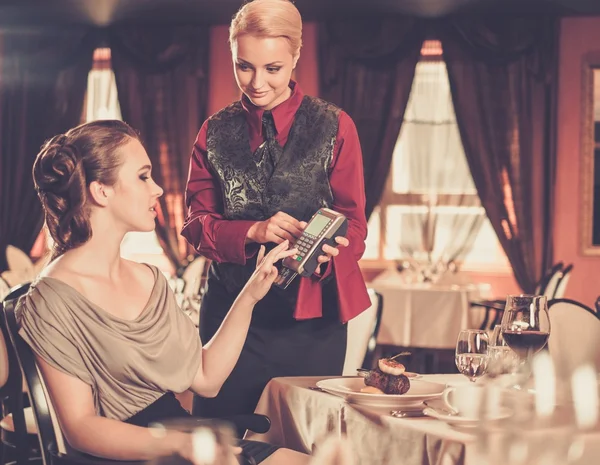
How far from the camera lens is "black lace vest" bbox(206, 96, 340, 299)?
2.12 m

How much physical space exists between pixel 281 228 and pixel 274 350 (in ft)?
0.96

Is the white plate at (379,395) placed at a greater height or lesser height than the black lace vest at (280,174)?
lesser

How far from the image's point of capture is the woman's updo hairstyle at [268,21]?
1966 mm

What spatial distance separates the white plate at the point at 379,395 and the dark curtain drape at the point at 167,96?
254 inches

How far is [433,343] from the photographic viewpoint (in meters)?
5.99

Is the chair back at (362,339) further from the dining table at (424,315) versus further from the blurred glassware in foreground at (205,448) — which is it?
the dining table at (424,315)

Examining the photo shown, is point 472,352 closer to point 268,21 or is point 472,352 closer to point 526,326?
point 526,326

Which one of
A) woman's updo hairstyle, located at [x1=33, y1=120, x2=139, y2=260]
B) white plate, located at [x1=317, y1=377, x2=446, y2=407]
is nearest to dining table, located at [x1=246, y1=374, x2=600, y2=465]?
white plate, located at [x1=317, y1=377, x2=446, y2=407]

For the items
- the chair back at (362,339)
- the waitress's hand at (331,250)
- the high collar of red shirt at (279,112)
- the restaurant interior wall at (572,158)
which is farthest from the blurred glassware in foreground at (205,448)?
the restaurant interior wall at (572,158)

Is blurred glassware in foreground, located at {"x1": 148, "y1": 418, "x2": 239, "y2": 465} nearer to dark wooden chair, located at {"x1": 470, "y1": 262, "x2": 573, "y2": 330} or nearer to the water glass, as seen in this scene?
the water glass

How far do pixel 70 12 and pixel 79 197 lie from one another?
6741 millimetres

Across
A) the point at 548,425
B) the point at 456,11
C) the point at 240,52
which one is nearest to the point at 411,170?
the point at 456,11

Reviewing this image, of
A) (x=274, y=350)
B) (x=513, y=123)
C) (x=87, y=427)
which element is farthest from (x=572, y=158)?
(x=87, y=427)

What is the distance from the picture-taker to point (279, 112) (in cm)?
217
